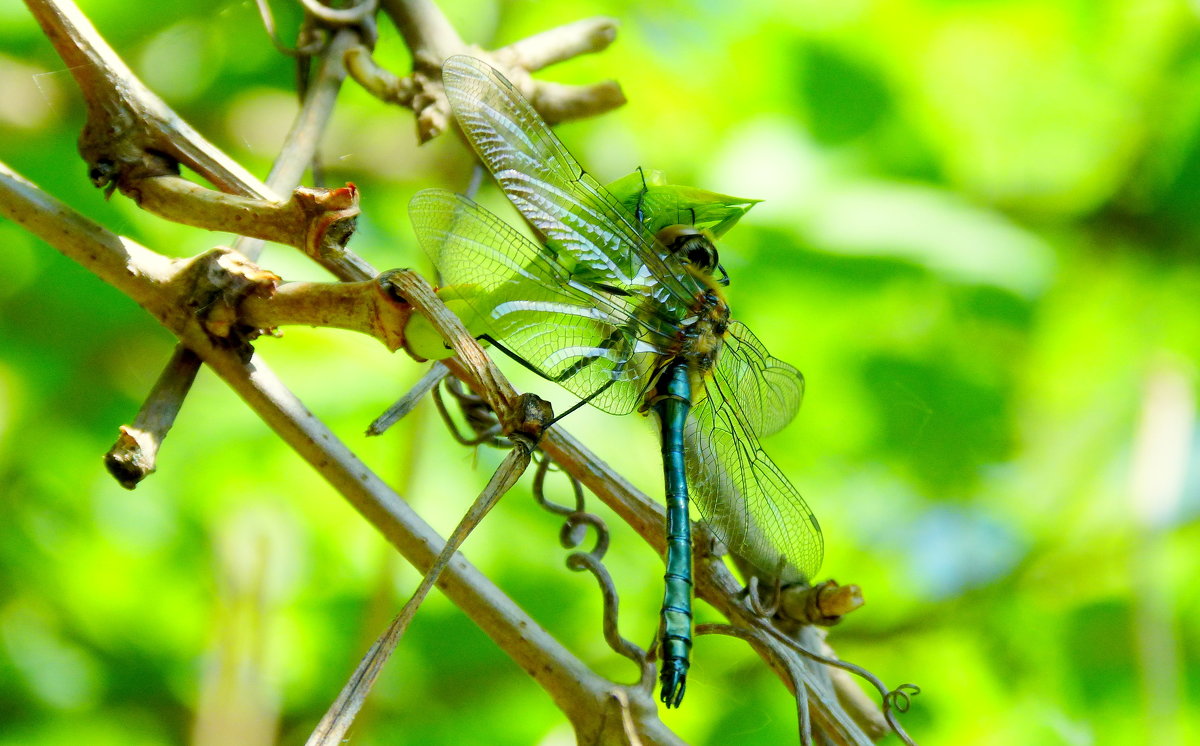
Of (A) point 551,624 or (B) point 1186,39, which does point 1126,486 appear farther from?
(A) point 551,624

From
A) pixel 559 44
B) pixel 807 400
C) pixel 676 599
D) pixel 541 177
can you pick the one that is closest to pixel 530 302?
pixel 541 177

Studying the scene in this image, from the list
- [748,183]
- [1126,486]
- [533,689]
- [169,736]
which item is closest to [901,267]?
[748,183]

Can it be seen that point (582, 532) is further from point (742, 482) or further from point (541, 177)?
point (541, 177)

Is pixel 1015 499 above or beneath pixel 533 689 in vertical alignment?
above

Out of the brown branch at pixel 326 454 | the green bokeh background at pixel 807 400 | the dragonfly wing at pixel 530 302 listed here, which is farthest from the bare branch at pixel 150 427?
the green bokeh background at pixel 807 400

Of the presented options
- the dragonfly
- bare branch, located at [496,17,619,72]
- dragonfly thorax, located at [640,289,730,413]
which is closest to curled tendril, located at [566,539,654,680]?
the dragonfly
